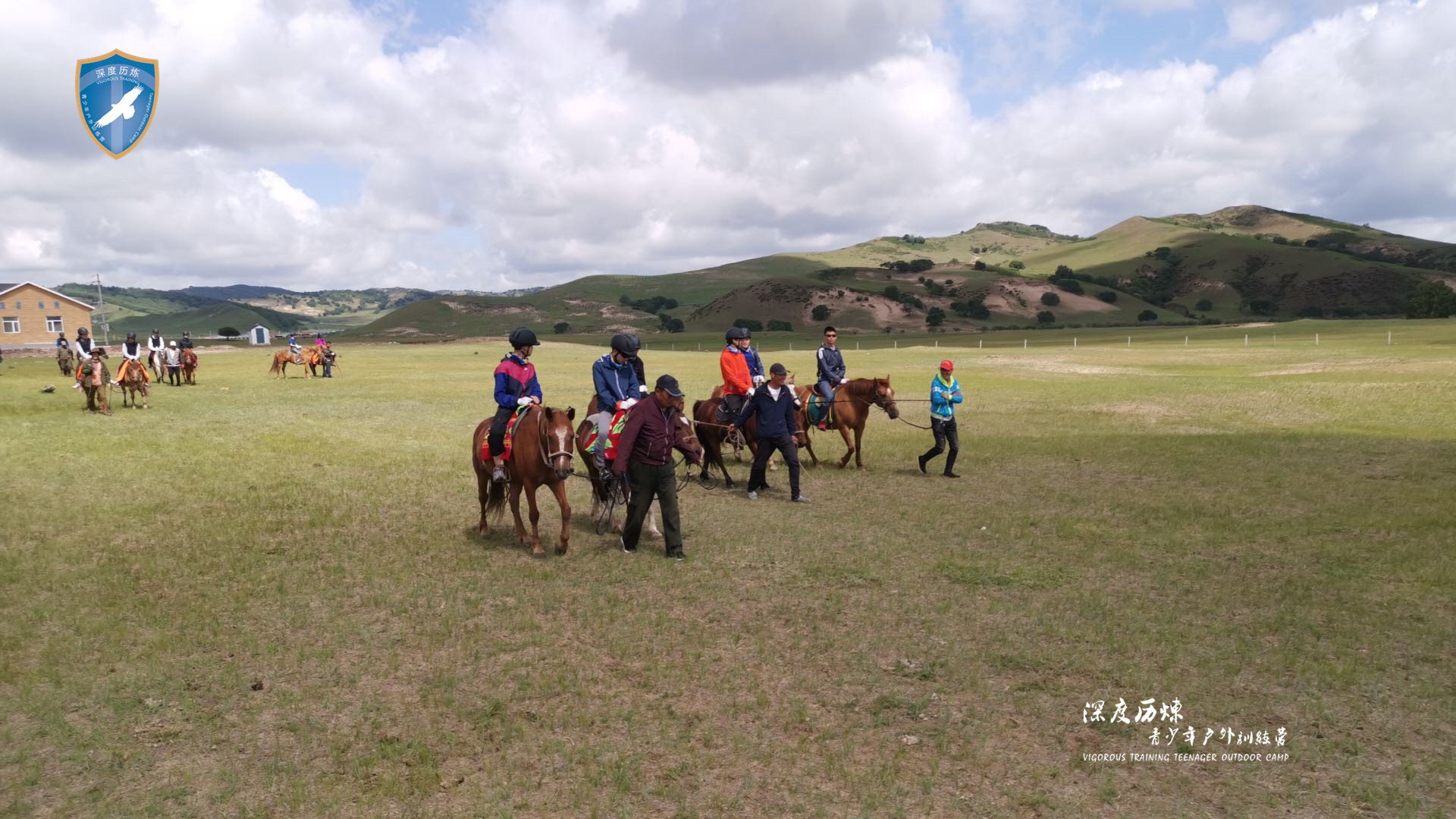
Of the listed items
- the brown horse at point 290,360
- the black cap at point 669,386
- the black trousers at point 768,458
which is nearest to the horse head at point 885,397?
the black trousers at point 768,458

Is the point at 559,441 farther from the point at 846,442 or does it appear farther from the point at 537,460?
the point at 846,442

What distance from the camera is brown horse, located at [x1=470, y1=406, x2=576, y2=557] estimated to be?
10.2 metres

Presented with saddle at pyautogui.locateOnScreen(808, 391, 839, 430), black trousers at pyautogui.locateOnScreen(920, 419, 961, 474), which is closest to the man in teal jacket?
black trousers at pyautogui.locateOnScreen(920, 419, 961, 474)

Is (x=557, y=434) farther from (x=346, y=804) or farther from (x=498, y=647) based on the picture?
(x=346, y=804)

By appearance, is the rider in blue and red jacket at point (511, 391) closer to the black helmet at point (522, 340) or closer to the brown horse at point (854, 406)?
the black helmet at point (522, 340)

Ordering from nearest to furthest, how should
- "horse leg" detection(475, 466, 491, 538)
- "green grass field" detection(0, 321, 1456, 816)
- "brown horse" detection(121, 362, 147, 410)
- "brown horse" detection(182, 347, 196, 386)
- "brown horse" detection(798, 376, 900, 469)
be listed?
"green grass field" detection(0, 321, 1456, 816), "horse leg" detection(475, 466, 491, 538), "brown horse" detection(798, 376, 900, 469), "brown horse" detection(121, 362, 147, 410), "brown horse" detection(182, 347, 196, 386)

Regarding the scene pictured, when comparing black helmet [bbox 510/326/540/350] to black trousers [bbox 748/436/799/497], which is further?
black trousers [bbox 748/436/799/497]

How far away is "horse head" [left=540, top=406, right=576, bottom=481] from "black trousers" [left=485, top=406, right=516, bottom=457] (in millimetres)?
959

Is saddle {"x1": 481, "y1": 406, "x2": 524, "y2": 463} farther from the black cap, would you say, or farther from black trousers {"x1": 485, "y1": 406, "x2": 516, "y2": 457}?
the black cap

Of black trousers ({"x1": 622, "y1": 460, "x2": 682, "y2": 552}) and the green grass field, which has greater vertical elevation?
black trousers ({"x1": 622, "y1": 460, "x2": 682, "y2": 552})

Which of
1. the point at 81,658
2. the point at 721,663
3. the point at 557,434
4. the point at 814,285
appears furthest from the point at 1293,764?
the point at 814,285

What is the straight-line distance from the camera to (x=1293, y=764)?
562 cm

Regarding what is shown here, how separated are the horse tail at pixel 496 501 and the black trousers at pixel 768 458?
15.5 feet

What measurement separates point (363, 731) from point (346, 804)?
1.01 m
